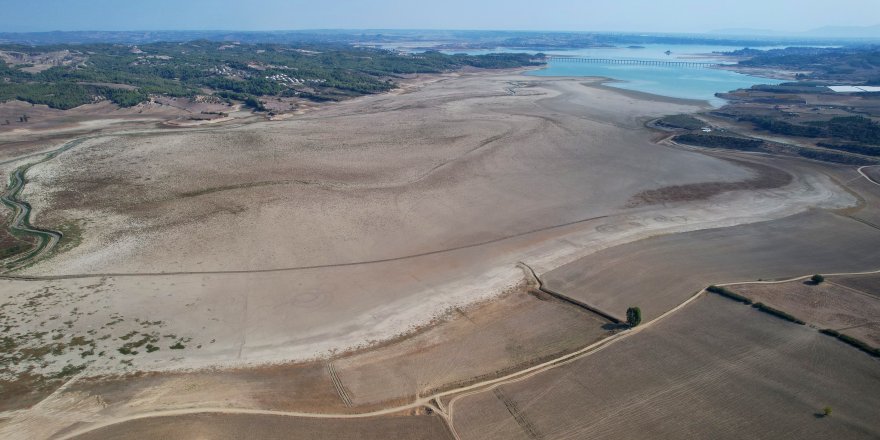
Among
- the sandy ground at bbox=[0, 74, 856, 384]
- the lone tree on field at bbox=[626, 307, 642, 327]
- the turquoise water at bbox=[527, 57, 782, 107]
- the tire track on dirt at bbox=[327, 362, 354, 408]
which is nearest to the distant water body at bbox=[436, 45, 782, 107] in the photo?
the turquoise water at bbox=[527, 57, 782, 107]

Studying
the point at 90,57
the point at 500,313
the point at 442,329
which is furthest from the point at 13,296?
the point at 90,57

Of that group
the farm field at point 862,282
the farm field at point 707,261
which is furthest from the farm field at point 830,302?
the farm field at point 707,261

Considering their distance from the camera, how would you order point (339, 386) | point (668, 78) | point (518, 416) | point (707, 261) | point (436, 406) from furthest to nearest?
point (668, 78) → point (707, 261) → point (339, 386) → point (436, 406) → point (518, 416)

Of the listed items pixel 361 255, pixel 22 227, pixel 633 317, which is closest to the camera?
pixel 633 317

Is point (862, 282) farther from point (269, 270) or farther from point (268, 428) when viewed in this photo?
point (269, 270)

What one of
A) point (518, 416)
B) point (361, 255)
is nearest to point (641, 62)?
point (361, 255)

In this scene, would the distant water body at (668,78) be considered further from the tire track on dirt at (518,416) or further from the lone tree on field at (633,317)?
the tire track on dirt at (518,416)
